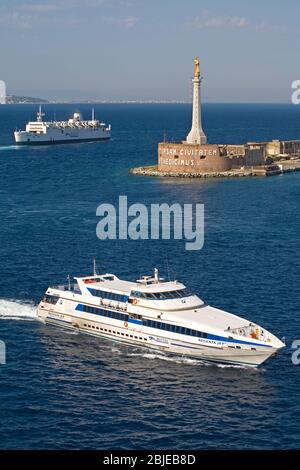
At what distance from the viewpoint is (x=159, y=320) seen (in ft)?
215

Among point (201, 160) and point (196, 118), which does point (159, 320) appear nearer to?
→ point (201, 160)

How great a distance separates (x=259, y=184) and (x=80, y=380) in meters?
115

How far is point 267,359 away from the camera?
62.3 meters

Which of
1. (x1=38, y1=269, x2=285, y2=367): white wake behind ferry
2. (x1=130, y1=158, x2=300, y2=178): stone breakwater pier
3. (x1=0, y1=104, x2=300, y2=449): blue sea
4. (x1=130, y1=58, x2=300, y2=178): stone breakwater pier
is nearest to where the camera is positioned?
(x1=0, y1=104, x2=300, y2=449): blue sea

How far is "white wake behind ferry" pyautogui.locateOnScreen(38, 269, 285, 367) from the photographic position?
62094 millimetres

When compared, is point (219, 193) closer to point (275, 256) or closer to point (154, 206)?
point (154, 206)

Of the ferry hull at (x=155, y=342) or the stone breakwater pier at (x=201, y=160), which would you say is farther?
the stone breakwater pier at (x=201, y=160)

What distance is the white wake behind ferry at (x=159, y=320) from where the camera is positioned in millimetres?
62094

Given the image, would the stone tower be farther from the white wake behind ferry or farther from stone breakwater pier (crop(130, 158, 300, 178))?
the white wake behind ferry

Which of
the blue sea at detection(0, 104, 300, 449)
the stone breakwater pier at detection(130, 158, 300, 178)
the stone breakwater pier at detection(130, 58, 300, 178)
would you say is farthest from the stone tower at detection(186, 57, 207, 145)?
the blue sea at detection(0, 104, 300, 449)

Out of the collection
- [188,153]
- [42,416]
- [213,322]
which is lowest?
[42,416]

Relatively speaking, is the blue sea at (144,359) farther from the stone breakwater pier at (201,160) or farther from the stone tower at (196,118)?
the stone tower at (196,118)

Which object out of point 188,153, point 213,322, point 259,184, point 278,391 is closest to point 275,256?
point 213,322

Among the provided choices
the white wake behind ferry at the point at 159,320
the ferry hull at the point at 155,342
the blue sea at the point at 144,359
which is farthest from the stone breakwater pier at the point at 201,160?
the ferry hull at the point at 155,342
